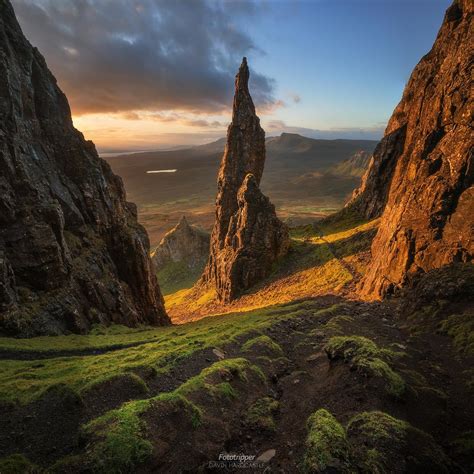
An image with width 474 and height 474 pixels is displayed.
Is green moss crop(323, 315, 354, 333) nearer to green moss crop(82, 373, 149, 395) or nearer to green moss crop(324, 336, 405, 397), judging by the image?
green moss crop(324, 336, 405, 397)

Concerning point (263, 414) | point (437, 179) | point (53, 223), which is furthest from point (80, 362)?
point (437, 179)

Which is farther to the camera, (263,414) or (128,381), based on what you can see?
(128,381)

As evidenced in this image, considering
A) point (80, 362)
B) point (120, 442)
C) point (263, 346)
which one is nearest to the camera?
point (120, 442)

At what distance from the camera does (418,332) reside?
2784 centimetres

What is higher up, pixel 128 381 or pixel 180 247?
pixel 128 381

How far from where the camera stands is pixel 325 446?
12.5 meters

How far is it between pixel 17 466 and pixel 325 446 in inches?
459

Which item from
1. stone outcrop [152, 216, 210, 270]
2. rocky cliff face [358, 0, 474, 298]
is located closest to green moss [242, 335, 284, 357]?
rocky cliff face [358, 0, 474, 298]

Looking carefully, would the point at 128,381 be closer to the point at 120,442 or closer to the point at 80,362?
the point at 120,442

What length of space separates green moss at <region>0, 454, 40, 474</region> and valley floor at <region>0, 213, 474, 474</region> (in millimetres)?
43

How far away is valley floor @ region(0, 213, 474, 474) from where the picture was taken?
12.6m

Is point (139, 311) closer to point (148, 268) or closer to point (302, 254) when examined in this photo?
point (148, 268)

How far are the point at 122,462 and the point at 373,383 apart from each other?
1287 cm

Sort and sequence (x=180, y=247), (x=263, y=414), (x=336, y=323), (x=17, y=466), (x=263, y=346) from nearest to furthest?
(x=17, y=466), (x=263, y=414), (x=263, y=346), (x=336, y=323), (x=180, y=247)
